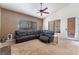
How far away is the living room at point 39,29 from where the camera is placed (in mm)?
2012

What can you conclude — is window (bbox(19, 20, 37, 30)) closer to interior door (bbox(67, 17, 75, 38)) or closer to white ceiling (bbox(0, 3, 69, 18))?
white ceiling (bbox(0, 3, 69, 18))

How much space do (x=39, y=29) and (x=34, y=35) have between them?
0.65ft

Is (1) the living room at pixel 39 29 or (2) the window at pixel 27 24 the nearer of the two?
(1) the living room at pixel 39 29

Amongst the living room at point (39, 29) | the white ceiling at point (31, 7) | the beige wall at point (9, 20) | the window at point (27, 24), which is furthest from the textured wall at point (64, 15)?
the beige wall at point (9, 20)

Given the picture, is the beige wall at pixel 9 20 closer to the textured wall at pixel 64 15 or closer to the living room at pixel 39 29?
the living room at pixel 39 29

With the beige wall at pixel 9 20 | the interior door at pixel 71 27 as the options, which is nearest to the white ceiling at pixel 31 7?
the beige wall at pixel 9 20

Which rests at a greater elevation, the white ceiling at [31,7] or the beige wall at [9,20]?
the white ceiling at [31,7]

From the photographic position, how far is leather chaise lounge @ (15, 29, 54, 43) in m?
2.09

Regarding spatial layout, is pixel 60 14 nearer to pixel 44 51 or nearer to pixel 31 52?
pixel 44 51

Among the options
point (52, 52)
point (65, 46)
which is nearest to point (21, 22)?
point (52, 52)

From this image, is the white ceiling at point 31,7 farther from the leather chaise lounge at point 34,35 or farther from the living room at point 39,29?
the leather chaise lounge at point 34,35

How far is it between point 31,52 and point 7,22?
0.89 meters

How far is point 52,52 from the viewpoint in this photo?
2.06 meters

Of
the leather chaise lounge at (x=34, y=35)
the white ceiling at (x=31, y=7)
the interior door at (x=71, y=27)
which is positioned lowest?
the leather chaise lounge at (x=34, y=35)
